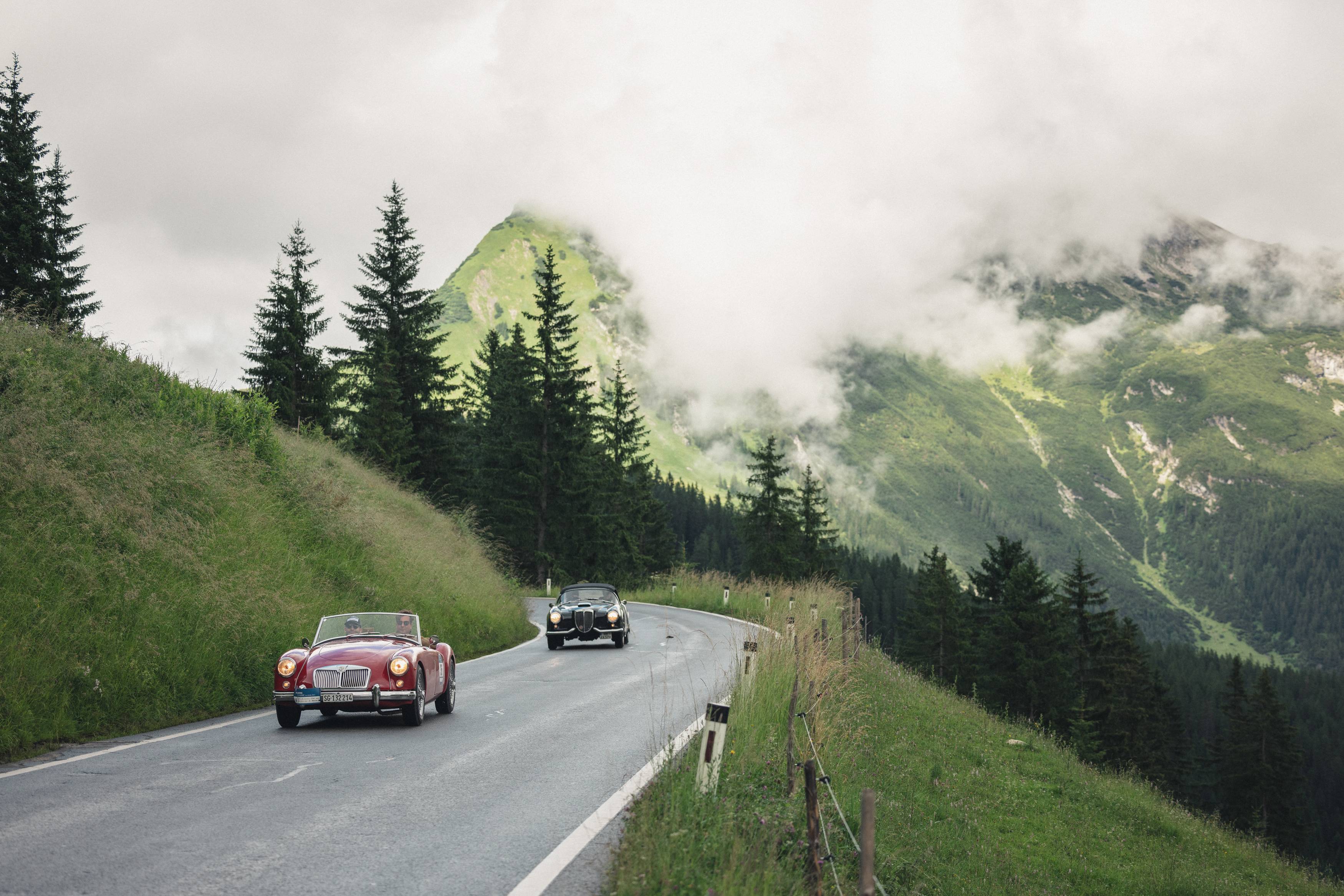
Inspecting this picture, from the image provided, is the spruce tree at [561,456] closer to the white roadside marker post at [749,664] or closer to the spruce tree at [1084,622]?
the spruce tree at [1084,622]

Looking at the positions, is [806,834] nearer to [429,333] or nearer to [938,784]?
[938,784]

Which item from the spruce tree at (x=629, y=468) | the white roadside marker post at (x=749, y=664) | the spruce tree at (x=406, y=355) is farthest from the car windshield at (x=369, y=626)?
the spruce tree at (x=629, y=468)

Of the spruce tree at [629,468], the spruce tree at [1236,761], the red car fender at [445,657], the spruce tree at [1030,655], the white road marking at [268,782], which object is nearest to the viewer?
the white road marking at [268,782]

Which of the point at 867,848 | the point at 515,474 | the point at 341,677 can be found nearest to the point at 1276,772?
the point at 515,474

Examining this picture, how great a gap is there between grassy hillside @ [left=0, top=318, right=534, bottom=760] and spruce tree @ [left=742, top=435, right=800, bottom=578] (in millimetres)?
47270

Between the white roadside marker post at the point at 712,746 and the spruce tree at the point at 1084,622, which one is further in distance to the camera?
the spruce tree at the point at 1084,622

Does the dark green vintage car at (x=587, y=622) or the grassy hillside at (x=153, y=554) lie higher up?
the grassy hillside at (x=153, y=554)

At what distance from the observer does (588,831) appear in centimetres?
605

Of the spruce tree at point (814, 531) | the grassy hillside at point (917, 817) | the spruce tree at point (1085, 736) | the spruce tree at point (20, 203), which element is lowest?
the spruce tree at point (1085, 736)

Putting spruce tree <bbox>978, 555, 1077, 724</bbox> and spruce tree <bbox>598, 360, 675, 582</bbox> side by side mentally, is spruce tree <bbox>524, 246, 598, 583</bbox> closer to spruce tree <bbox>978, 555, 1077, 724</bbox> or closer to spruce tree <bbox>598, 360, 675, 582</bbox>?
spruce tree <bbox>598, 360, 675, 582</bbox>

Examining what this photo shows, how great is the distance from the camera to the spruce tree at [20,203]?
3147 cm

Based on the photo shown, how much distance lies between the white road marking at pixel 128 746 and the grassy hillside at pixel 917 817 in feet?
16.3

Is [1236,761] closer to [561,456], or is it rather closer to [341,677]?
[561,456]

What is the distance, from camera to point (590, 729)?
420 inches
